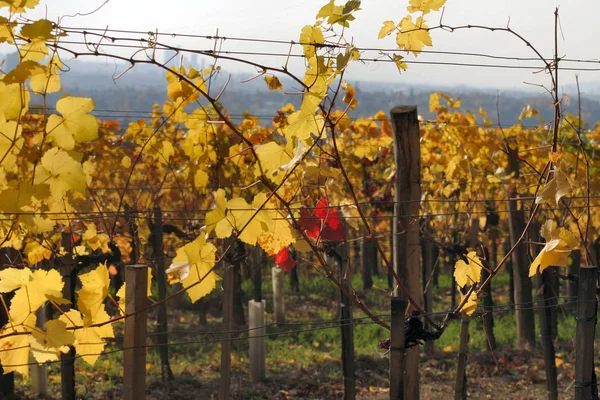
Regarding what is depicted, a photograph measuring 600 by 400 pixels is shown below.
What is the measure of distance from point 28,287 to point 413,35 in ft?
4.40

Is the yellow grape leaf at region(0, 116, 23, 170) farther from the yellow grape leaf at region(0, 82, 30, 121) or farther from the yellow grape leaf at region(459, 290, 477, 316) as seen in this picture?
the yellow grape leaf at region(459, 290, 477, 316)

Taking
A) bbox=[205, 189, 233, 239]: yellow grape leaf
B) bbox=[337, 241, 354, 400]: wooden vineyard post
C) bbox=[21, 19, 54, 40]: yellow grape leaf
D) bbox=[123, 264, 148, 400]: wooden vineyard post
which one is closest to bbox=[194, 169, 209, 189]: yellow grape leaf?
bbox=[337, 241, 354, 400]: wooden vineyard post

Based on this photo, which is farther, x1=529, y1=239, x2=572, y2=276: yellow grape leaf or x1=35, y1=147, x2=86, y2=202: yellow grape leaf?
x1=529, y1=239, x2=572, y2=276: yellow grape leaf

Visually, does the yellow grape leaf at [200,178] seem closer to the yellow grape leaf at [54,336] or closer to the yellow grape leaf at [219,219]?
the yellow grape leaf at [219,219]

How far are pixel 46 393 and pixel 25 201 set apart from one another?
432cm

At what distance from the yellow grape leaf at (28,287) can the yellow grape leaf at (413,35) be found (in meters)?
1.24

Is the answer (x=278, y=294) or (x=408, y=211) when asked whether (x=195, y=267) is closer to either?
(x=408, y=211)

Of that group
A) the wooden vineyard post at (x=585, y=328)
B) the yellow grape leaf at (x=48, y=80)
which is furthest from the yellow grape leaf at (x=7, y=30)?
the wooden vineyard post at (x=585, y=328)

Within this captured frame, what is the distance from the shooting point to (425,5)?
2180 mm

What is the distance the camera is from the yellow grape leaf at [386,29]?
2299 millimetres

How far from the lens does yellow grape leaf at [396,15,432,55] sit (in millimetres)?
2283

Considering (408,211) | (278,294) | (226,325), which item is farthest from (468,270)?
(278,294)

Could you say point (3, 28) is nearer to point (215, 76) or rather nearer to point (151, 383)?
point (215, 76)

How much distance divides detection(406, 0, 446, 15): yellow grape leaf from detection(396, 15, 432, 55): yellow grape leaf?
0.22 ft
